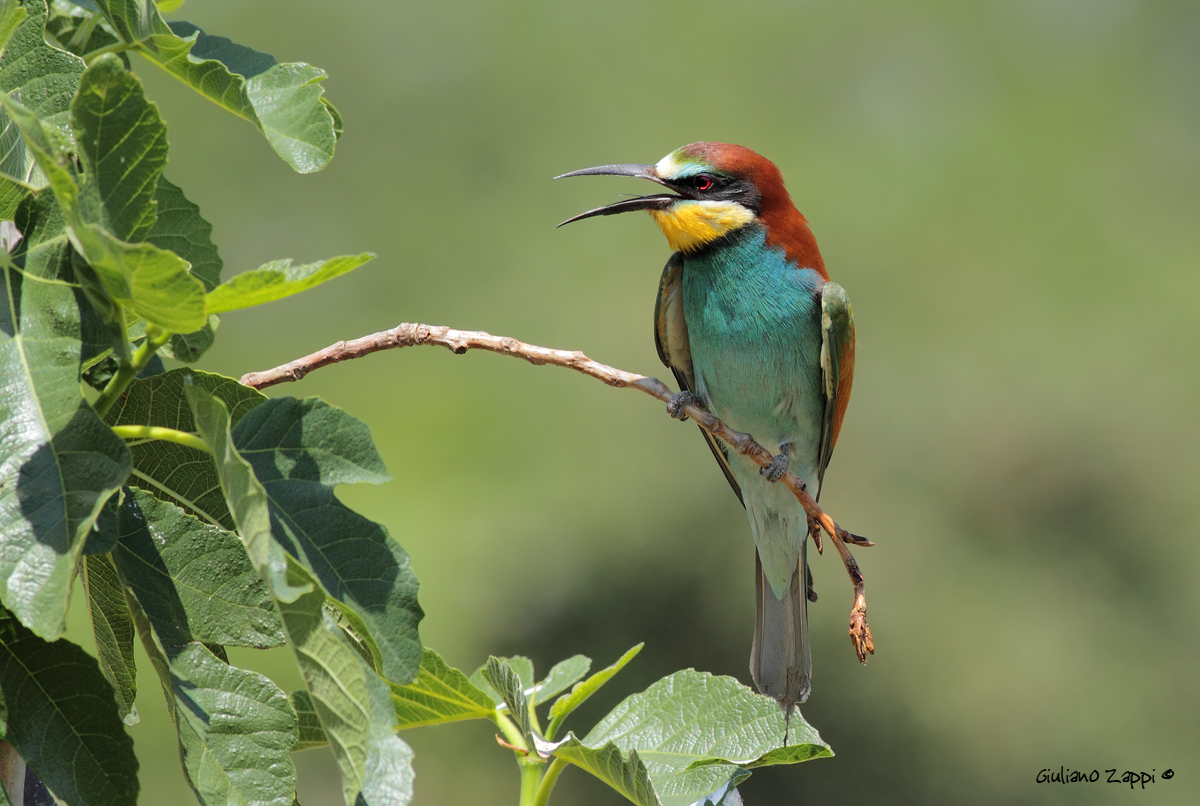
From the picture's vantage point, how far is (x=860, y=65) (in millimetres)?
8180

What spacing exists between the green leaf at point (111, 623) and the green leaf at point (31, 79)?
35 centimetres

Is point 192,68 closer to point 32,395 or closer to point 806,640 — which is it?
point 32,395

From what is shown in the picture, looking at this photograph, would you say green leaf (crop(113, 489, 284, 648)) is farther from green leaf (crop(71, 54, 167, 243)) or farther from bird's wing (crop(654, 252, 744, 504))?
bird's wing (crop(654, 252, 744, 504))

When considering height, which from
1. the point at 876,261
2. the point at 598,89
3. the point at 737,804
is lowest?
the point at 737,804

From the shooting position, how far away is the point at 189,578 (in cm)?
86

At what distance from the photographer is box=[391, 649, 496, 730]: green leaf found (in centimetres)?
104

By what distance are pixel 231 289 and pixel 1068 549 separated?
5207mm

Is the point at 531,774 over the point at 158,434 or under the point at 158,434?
under

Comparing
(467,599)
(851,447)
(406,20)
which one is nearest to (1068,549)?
(851,447)

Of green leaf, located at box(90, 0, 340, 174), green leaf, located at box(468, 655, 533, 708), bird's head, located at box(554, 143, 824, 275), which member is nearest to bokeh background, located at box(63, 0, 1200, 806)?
bird's head, located at box(554, 143, 824, 275)

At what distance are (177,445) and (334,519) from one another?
0.21m

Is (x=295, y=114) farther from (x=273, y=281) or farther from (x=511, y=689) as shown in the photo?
(x=511, y=689)
